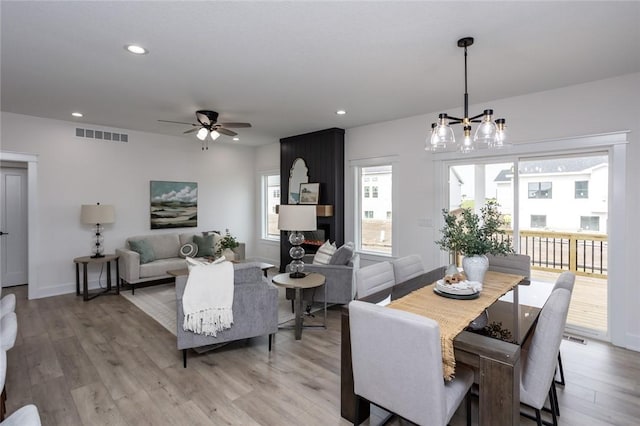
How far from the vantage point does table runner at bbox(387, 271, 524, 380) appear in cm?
163

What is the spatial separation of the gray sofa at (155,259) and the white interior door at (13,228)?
193cm

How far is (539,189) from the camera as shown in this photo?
13.1 ft

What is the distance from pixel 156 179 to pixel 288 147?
2.58 m

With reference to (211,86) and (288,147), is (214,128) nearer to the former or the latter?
(211,86)

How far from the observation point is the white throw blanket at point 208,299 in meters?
2.76

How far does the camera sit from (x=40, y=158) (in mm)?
4934

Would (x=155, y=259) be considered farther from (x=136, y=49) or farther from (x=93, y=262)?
(x=136, y=49)

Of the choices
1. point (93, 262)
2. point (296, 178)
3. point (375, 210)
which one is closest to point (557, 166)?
point (375, 210)

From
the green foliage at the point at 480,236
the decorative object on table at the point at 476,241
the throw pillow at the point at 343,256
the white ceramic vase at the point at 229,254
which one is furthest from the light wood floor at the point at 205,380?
the white ceramic vase at the point at 229,254

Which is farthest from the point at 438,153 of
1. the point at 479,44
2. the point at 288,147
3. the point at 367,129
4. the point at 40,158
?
the point at 40,158

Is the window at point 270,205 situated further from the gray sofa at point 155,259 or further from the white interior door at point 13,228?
the white interior door at point 13,228

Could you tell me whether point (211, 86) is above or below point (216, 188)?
above

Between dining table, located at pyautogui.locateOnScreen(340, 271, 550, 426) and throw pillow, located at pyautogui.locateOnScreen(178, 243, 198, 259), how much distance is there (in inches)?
169

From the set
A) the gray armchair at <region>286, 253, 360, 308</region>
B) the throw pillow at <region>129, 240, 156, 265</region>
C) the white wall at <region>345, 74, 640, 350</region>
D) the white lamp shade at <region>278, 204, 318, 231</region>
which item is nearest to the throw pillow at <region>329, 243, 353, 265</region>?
the gray armchair at <region>286, 253, 360, 308</region>
